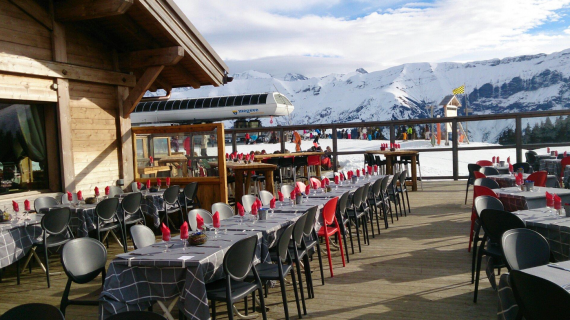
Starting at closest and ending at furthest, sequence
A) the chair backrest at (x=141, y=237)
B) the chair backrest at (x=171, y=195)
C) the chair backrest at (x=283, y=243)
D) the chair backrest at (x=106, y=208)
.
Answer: the chair backrest at (x=283, y=243), the chair backrest at (x=141, y=237), the chair backrest at (x=106, y=208), the chair backrest at (x=171, y=195)

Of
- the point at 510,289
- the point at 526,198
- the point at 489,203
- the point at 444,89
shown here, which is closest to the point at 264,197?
the point at 489,203

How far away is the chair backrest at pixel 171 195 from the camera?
7199 millimetres

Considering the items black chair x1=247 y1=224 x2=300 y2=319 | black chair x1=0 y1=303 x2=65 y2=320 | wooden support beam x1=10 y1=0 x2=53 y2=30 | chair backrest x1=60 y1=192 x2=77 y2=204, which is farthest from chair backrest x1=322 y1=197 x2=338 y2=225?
wooden support beam x1=10 y1=0 x2=53 y2=30

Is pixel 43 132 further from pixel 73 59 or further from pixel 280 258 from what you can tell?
pixel 280 258

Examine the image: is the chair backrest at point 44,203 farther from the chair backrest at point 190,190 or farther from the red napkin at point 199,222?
the red napkin at point 199,222

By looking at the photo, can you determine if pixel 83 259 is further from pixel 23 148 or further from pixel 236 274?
pixel 23 148

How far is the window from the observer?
6.78 m

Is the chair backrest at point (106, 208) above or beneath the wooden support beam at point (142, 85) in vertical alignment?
beneath

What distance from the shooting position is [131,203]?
6512 millimetres

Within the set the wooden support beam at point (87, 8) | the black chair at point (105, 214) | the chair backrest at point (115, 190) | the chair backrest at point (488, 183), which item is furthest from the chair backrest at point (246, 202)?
the wooden support beam at point (87, 8)

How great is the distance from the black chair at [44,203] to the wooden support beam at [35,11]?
2717mm

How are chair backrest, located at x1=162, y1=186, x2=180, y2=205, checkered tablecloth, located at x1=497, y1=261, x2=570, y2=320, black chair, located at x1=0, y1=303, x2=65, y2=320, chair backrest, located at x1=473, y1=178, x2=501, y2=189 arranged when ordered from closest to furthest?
black chair, located at x1=0, y1=303, x2=65, y2=320 → checkered tablecloth, located at x1=497, y1=261, x2=570, y2=320 → chair backrest, located at x1=473, y1=178, x2=501, y2=189 → chair backrest, located at x1=162, y1=186, x2=180, y2=205

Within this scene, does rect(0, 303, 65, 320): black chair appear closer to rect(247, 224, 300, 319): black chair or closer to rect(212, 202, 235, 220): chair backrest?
rect(247, 224, 300, 319): black chair

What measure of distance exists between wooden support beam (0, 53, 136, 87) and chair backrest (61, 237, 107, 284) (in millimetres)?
4002
